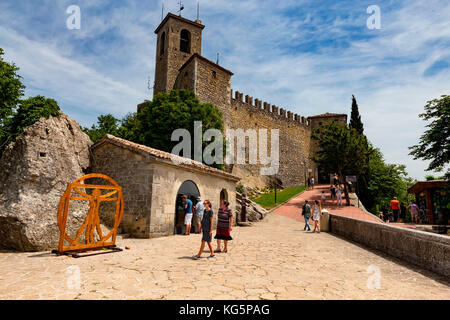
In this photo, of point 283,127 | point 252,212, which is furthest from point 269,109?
point 252,212

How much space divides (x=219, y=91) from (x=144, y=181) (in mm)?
20764

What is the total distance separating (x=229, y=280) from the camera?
4449 millimetres

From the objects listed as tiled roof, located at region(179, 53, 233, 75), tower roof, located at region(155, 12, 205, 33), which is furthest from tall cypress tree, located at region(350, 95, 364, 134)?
tower roof, located at region(155, 12, 205, 33)

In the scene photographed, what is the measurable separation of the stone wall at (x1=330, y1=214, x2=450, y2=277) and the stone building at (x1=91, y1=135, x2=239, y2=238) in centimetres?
729

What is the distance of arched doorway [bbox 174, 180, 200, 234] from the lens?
451 inches

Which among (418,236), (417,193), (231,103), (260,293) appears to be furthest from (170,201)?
(231,103)

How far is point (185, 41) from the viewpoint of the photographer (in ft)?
107

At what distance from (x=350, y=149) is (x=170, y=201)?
58.9ft

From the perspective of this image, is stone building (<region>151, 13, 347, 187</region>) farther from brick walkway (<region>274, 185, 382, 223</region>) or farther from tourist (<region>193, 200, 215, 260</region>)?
tourist (<region>193, 200, 215, 260</region>)

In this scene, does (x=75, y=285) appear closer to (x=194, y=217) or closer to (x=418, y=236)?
(x=418, y=236)

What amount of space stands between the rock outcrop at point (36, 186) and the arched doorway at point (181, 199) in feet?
13.6

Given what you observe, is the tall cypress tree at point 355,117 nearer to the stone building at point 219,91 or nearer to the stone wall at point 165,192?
the stone building at point 219,91

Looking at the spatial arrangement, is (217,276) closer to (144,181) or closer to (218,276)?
(218,276)
